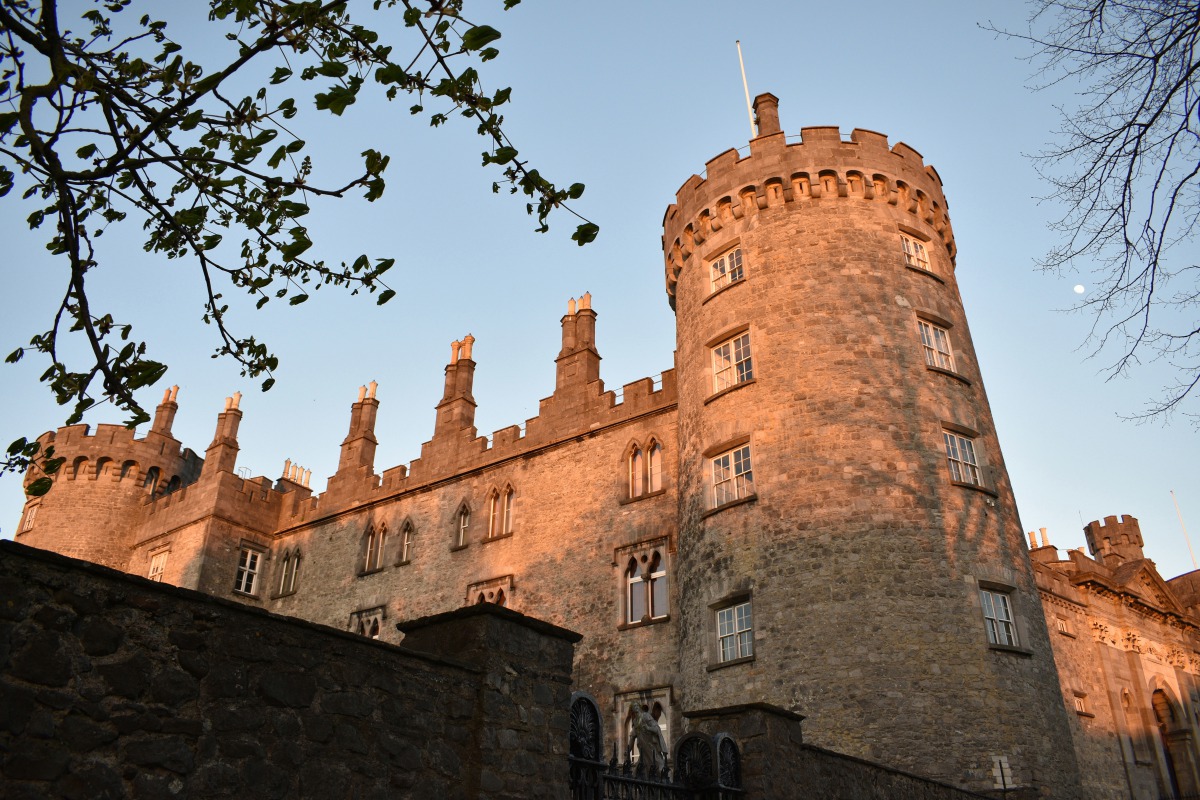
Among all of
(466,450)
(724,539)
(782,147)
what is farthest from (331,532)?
(782,147)

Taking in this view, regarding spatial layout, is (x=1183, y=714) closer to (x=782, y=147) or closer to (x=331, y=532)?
(x=782, y=147)

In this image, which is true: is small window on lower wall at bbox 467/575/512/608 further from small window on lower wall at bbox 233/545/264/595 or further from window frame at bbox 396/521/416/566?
small window on lower wall at bbox 233/545/264/595

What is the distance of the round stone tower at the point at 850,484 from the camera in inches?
573

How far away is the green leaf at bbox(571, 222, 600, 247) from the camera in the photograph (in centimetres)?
650

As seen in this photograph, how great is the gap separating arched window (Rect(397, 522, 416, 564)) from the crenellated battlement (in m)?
10.8

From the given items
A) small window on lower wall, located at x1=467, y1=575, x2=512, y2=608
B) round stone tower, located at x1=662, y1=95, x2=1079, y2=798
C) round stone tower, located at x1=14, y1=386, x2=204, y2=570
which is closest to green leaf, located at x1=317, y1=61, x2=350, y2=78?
round stone tower, located at x1=662, y1=95, x2=1079, y2=798

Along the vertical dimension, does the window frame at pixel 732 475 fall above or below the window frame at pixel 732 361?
below

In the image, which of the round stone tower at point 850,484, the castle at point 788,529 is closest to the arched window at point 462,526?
the castle at point 788,529

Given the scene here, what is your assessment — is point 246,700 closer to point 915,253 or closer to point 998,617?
point 998,617

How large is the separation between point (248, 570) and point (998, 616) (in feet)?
71.8

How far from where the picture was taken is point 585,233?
652 cm

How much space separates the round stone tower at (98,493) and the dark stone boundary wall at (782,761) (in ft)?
91.3

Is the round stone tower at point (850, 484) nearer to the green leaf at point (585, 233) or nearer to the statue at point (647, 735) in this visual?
the statue at point (647, 735)

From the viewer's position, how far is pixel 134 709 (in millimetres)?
4398
